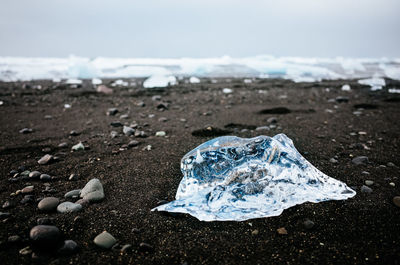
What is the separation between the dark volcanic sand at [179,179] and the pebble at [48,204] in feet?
0.17

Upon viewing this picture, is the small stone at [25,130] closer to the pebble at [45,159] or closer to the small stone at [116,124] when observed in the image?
the small stone at [116,124]

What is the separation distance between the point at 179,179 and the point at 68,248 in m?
0.92

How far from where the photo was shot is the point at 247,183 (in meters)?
1.70

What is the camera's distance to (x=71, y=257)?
1.21 m

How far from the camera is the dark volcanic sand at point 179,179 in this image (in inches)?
49.5

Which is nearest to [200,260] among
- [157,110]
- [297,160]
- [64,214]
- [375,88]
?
[64,214]

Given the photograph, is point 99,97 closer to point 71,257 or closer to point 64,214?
point 64,214

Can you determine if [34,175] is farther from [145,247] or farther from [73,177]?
[145,247]

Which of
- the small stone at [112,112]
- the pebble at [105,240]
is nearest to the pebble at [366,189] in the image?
the pebble at [105,240]

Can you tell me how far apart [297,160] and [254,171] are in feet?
1.12

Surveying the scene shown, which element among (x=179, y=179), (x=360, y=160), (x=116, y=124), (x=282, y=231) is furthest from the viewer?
(x=116, y=124)

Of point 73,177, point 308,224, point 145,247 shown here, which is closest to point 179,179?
point 145,247

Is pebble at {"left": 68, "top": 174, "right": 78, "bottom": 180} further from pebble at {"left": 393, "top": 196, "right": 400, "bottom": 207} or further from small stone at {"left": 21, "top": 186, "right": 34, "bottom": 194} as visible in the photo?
pebble at {"left": 393, "top": 196, "right": 400, "bottom": 207}

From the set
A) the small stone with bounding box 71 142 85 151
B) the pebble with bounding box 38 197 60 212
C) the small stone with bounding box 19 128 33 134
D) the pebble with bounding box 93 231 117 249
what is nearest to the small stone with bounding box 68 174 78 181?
the pebble with bounding box 38 197 60 212
